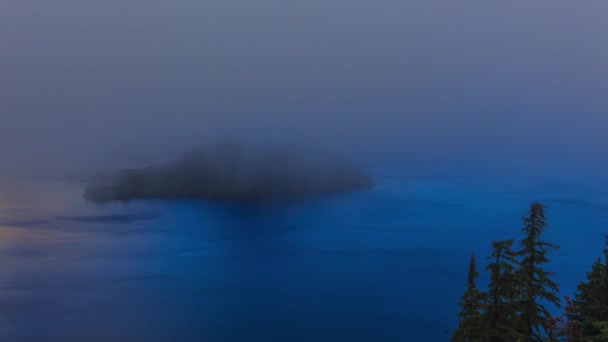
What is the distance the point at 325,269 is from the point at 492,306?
48709 millimetres

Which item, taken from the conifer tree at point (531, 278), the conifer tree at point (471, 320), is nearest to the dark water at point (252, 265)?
the conifer tree at point (471, 320)

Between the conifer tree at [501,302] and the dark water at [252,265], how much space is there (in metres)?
26.9

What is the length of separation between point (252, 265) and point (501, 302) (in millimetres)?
53977

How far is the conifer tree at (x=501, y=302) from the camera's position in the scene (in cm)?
1027

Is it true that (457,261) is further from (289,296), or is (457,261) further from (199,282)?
(199,282)

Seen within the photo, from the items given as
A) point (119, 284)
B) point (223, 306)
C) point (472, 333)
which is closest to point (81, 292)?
point (119, 284)

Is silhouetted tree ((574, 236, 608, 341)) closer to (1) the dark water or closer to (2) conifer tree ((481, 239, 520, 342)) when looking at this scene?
(2) conifer tree ((481, 239, 520, 342))

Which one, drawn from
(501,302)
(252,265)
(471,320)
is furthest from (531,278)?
(252,265)

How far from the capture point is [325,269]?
5831 centimetres

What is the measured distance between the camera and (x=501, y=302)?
10.6 meters

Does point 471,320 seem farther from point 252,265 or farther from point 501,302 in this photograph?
point 252,265

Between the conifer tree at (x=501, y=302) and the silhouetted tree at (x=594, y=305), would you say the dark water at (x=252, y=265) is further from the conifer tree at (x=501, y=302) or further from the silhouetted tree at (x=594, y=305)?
the conifer tree at (x=501, y=302)

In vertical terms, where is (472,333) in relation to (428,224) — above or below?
below

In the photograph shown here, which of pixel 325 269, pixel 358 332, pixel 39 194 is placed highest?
pixel 39 194
